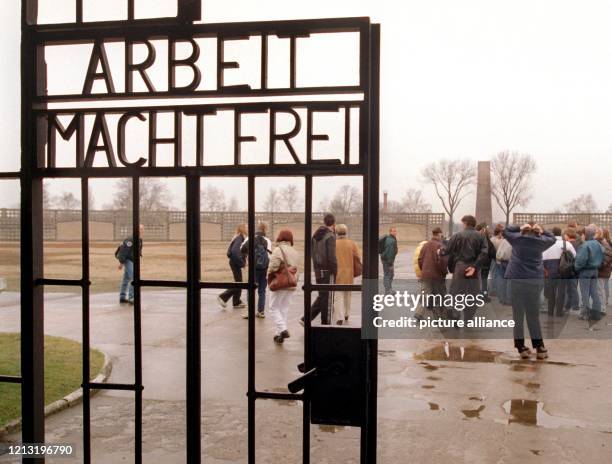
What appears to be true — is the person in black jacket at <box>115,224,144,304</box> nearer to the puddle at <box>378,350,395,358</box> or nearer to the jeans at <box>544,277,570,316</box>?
the puddle at <box>378,350,395,358</box>

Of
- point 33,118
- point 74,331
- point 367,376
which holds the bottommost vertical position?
point 74,331

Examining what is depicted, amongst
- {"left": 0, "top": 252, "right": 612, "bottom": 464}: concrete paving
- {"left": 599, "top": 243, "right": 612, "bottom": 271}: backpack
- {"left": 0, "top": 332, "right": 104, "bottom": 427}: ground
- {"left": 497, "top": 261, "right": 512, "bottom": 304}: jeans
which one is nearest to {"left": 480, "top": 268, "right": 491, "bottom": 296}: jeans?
{"left": 497, "top": 261, "right": 512, "bottom": 304}: jeans

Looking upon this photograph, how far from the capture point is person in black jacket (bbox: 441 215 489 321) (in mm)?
9711

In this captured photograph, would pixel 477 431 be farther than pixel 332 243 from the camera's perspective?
No

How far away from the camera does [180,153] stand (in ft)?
9.20

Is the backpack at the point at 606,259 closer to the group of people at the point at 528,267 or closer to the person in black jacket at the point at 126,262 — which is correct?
the group of people at the point at 528,267

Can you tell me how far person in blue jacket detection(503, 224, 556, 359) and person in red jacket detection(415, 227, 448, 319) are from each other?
2314mm

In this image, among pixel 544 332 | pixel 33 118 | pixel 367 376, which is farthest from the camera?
pixel 544 332

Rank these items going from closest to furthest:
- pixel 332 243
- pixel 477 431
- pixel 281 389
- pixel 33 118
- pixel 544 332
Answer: pixel 33 118, pixel 477 431, pixel 281 389, pixel 332 243, pixel 544 332

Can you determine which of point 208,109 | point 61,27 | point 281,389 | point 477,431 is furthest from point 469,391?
point 61,27

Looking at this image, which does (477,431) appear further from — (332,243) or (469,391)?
(332,243)

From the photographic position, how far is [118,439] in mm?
5031

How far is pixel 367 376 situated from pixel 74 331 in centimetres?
836

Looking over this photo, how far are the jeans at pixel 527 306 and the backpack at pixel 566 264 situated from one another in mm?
3810
